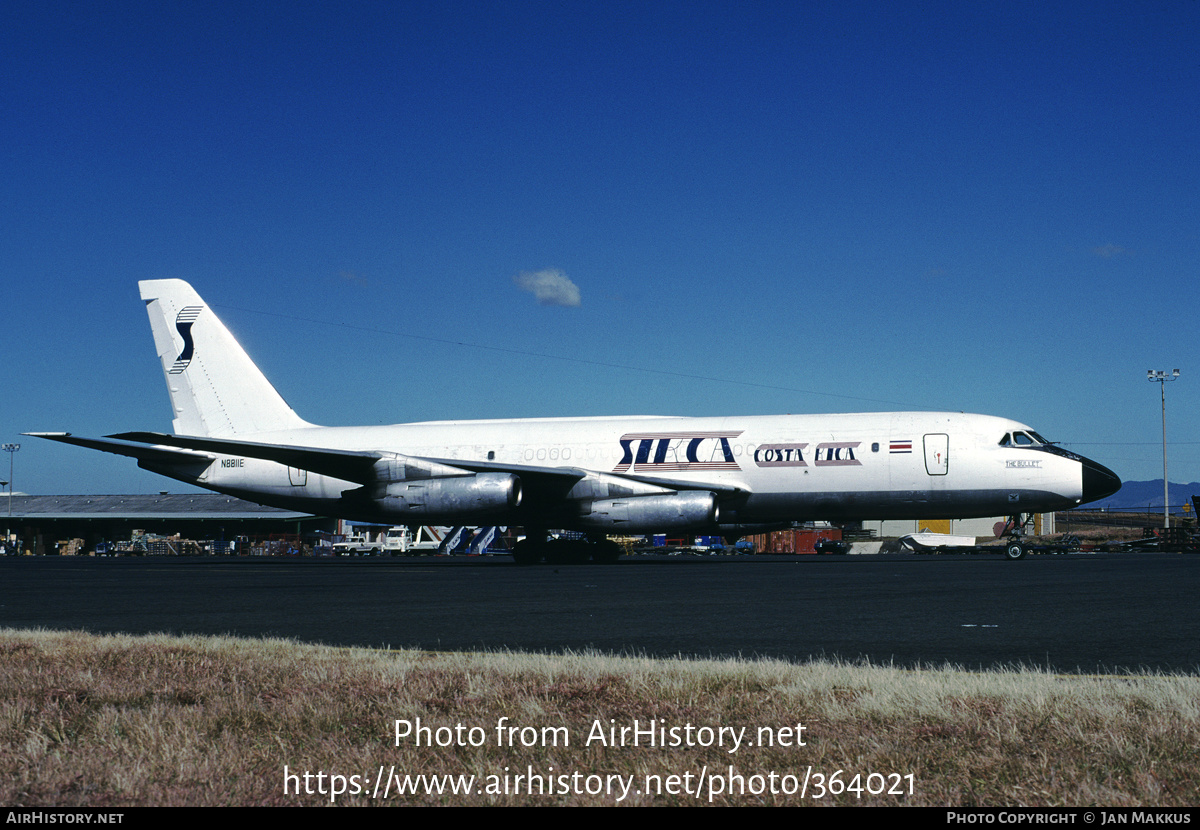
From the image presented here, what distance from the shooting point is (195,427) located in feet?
113

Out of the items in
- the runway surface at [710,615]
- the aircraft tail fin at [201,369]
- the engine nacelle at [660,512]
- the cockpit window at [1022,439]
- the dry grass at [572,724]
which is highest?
the aircraft tail fin at [201,369]

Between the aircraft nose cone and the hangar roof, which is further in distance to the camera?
the hangar roof

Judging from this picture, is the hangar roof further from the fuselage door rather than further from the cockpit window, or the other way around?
the cockpit window

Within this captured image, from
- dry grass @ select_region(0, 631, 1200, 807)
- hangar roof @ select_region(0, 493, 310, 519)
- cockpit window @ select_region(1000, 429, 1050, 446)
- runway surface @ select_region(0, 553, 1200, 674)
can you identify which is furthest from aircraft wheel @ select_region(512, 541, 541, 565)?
hangar roof @ select_region(0, 493, 310, 519)

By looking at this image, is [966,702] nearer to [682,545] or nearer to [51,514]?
[682,545]

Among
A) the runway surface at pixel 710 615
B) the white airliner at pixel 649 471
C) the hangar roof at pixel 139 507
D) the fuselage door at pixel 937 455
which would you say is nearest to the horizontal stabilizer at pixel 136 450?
the white airliner at pixel 649 471

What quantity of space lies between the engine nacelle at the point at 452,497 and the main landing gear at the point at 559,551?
311cm

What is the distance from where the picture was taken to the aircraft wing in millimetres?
28156

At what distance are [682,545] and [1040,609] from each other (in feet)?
202

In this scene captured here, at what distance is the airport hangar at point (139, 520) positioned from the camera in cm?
8450

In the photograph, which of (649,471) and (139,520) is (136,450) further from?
(139,520)

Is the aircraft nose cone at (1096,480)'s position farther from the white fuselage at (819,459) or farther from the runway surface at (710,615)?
the runway surface at (710,615)

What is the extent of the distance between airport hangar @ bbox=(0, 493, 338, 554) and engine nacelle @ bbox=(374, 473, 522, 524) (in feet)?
183

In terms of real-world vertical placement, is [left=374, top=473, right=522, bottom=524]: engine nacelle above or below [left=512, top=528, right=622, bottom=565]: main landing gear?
above
